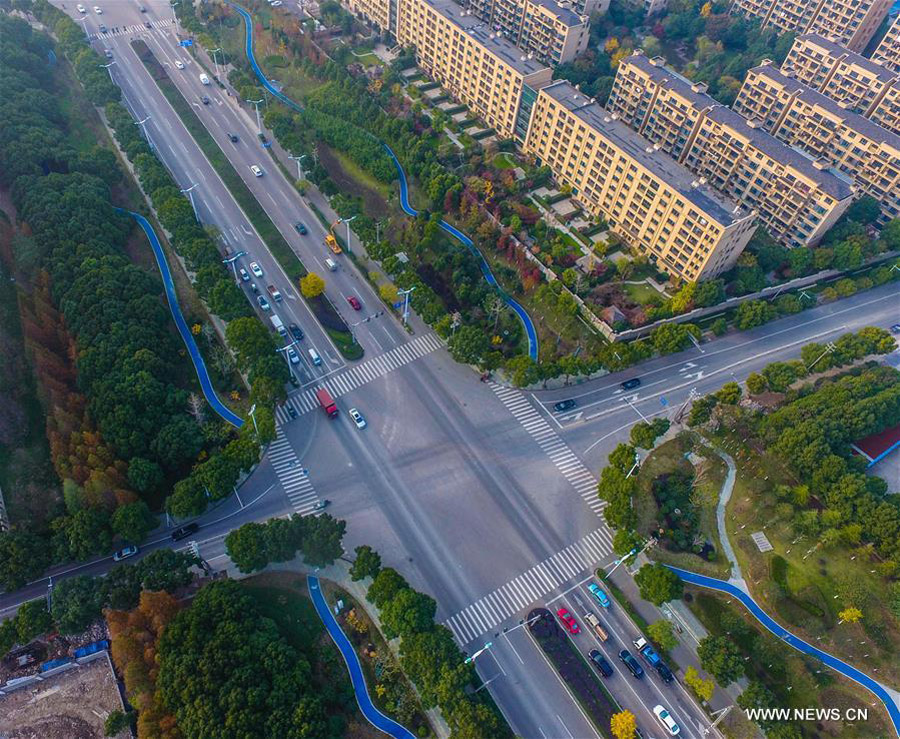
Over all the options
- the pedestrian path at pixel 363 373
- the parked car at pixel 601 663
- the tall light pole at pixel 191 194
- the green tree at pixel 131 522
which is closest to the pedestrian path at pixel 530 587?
the parked car at pixel 601 663

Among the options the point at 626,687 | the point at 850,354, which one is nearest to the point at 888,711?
the point at 626,687

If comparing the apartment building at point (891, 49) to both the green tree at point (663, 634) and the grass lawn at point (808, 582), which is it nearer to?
the grass lawn at point (808, 582)

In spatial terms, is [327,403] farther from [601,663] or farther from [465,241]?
[601,663]

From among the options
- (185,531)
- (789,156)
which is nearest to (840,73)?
(789,156)

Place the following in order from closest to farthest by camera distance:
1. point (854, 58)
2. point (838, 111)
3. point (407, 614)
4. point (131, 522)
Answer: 1. point (407, 614)
2. point (131, 522)
3. point (838, 111)
4. point (854, 58)

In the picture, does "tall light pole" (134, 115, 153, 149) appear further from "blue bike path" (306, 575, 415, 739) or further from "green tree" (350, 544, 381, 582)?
"blue bike path" (306, 575, 415, 739)

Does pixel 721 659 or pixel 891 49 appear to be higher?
pixel 891 49

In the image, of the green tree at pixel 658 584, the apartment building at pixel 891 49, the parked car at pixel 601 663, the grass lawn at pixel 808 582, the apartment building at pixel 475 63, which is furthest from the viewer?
the apartment building at pixel 891 49
